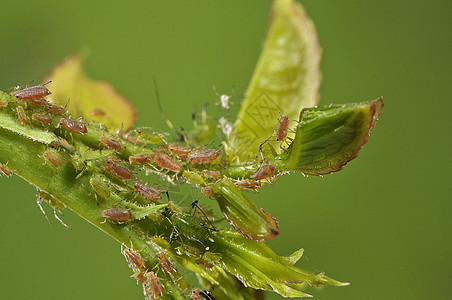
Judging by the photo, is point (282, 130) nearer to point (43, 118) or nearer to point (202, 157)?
point (202, 157)

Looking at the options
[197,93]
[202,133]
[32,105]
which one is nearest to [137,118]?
[202,133]

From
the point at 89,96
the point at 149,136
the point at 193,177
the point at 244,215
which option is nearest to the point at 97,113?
the point at 89,96

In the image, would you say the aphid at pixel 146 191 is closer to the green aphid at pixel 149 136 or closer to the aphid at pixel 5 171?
the green aphid at pixel 149 136

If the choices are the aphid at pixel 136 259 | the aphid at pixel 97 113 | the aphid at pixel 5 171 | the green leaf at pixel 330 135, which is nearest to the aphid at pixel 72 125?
the aphid at pixel 5 171

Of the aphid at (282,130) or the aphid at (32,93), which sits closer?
the aphid at (32,93)

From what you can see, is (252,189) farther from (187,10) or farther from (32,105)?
(187,10)

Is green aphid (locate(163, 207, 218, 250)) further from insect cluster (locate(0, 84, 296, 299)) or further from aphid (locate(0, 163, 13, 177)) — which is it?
aphid (locate(0, 163, 13, 177))

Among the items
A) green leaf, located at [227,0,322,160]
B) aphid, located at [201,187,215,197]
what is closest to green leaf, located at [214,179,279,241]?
aphid, located at [201,187,215,197]
